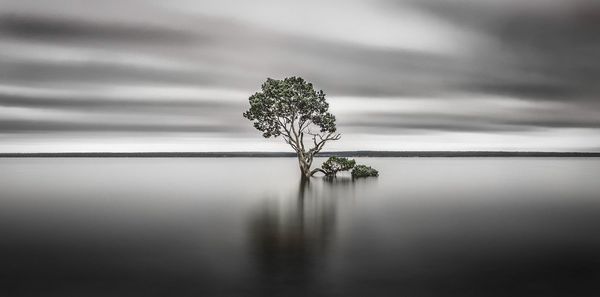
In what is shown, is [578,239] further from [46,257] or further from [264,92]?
[264,92]

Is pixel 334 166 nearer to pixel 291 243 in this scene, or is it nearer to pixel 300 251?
pixel 291 243

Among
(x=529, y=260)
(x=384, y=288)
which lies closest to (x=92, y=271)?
(x=384, y=288)

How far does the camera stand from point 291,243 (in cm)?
2098

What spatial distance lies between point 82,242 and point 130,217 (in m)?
9.89

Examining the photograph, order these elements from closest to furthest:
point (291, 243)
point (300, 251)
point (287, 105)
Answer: point (300, 251) → point (291, 243) → point (287, 105)

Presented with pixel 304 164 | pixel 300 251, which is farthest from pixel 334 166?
pixel 300 251

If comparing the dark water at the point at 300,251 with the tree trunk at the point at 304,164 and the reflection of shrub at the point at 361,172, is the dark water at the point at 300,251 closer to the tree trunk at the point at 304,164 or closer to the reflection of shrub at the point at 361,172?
the tree trunk at the point at 304,164

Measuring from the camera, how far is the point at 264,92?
63.1m

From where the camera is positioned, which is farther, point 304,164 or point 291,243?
point 304,164

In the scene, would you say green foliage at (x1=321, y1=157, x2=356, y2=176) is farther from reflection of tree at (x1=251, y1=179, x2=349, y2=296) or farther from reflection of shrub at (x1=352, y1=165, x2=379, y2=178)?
reflection of tree at (x1=251, y1=179, x2=349, y2=296)

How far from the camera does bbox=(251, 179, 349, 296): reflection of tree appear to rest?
14626 millimetres

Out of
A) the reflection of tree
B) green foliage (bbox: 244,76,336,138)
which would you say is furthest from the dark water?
green foliage (bbox: 244,76,336,138)

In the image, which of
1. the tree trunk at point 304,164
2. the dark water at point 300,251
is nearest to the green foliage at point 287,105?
the tree trunk at point 304,164

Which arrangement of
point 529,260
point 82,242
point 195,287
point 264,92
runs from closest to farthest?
Answer: point 195,287, point 529,260, point 82,242, point 264,92
